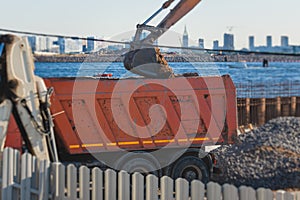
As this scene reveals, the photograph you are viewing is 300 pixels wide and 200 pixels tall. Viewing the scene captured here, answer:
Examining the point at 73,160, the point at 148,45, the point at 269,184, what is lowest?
the point at 269,184

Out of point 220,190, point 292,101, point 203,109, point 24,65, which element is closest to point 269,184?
point 203,109

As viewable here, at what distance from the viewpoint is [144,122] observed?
42.2ft

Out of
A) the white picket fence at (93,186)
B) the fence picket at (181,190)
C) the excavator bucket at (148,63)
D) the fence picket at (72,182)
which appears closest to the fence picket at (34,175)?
the white picket fence at (93,186)

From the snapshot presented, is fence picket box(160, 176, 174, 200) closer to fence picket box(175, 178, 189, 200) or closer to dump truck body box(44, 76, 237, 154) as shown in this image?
fence picket box(175, 178, 189, 200)

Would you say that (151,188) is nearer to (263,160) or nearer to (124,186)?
(124,186)

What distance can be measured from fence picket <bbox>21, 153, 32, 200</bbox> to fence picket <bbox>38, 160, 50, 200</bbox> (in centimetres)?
22

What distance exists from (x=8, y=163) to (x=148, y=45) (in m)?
6.68

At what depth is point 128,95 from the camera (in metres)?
12.7

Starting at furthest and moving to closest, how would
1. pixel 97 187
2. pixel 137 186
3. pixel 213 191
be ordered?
pixel 97 187, pixel 137 186, pixel 213 191

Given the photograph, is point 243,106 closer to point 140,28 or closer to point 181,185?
point 140,28

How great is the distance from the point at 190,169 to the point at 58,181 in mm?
5619

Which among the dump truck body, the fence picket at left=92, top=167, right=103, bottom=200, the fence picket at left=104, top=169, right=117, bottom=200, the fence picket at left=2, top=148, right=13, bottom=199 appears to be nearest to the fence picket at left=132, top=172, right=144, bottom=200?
the fence picket at left=104, top=169, right=117, bottom=200

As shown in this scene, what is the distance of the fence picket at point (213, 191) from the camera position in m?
6.70

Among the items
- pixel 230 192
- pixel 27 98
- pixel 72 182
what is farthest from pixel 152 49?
pixel 230 192
